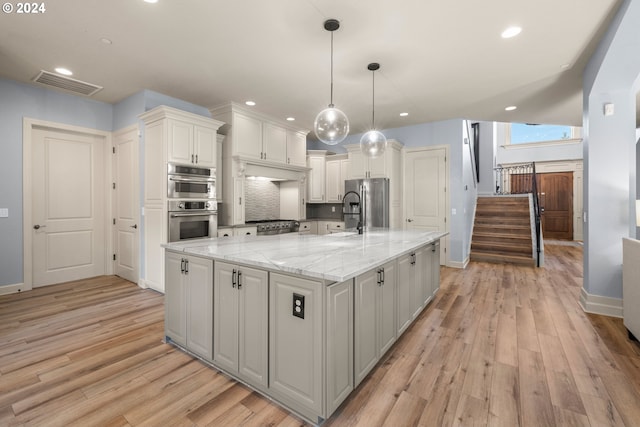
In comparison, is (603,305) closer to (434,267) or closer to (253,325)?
(434,267)

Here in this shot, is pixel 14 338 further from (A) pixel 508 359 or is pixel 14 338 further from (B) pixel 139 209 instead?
(A) pixel 508 359

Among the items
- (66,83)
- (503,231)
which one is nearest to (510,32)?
(503,231)

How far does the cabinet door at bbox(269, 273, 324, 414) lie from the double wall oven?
9.00 ft

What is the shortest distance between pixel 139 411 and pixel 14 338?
1.94m

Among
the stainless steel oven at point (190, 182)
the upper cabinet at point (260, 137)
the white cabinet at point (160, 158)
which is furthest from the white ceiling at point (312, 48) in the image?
the stainless steel oven at point (190, 182)

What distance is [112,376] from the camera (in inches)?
82.1

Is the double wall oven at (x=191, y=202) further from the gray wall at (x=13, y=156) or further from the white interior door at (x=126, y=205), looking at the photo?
the gray wall at (x=13, y=156)

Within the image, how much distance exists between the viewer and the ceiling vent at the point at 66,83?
12.1 feet

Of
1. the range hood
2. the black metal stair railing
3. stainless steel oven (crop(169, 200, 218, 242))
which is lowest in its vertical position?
stainless steel oven (crop(169, 200, 218, 242))

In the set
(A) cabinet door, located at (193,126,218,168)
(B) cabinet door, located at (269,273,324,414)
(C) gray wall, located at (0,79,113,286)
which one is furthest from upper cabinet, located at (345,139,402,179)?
(C) gray wall, located at (0,79,113,286)

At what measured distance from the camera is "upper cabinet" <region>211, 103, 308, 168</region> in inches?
188

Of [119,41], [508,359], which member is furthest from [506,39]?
[119,41]

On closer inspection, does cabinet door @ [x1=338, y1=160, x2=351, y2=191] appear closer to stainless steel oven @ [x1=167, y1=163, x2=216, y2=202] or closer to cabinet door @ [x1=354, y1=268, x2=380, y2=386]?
stainless steel oven @ [x1=167, y1=163, x2=216, y2=202]

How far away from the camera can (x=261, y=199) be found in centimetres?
580
